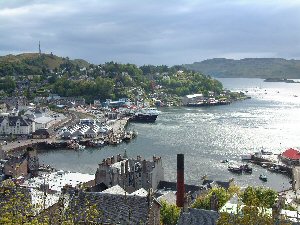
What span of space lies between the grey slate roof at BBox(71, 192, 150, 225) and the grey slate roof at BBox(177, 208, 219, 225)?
6.48ft

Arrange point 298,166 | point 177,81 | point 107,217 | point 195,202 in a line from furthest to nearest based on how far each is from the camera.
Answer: point 177,81 → point 298,166 → point 195,202 → point 107,217

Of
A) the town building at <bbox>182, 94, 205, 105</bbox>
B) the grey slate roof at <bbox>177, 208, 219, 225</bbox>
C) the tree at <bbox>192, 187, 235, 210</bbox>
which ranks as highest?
the grey slate roof at <bbox>177, 208, 219, 225</bbox>

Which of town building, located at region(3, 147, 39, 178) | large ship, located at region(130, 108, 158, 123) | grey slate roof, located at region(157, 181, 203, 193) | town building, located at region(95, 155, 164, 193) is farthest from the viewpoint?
large ship, located at region(130, 108, 158, 123)

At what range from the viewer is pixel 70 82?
14412cm

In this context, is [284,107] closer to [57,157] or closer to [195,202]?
[57,157]

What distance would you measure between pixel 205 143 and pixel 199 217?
170 ft

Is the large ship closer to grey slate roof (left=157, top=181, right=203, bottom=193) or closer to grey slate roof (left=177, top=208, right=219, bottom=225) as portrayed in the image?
grey slate roof (left=157, top=181, right=203, bottom=193)

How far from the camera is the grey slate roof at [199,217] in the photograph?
23.7 meters

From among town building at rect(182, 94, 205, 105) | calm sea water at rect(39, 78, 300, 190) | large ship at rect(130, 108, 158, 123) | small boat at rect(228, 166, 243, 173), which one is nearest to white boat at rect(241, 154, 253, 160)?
calm sea water at rect(39, 78, 300, 190)

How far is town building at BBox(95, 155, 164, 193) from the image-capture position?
40.9 metres

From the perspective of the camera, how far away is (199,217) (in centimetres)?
2408

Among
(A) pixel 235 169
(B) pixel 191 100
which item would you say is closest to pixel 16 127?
(A) pixel 235 169

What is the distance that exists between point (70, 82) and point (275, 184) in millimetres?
99246

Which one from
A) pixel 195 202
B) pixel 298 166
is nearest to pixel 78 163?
pixel 298 166
